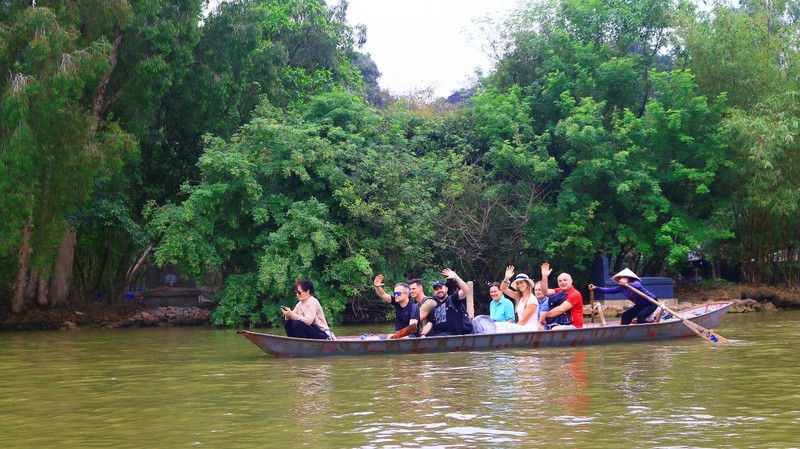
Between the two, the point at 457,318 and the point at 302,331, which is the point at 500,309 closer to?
the point at 457,318

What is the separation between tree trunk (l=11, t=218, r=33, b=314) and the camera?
2275cm

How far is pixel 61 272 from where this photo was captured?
26.1 metres

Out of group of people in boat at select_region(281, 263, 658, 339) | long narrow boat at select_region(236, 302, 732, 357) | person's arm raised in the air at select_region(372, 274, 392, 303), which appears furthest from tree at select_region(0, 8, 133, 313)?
person's arm raised in the air at select_region(372, 274, 392, 303)

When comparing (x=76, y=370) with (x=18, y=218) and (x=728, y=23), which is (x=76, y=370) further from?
(x=728, y=23)

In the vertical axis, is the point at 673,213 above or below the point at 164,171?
below

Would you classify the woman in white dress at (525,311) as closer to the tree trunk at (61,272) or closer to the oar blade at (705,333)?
the oar blade at (705,333)

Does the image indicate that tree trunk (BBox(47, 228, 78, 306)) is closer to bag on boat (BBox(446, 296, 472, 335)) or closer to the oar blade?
bag on boat (BBox(446, 296, 472, 335))

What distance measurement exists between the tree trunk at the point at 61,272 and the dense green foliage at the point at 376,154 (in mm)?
140

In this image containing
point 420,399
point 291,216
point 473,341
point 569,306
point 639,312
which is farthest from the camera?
point 291,216

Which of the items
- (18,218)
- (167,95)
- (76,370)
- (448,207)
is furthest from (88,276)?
(76,370)

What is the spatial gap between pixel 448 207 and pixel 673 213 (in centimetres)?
708

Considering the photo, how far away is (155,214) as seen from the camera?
906 inches

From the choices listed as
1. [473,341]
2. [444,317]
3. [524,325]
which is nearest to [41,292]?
[444,317]

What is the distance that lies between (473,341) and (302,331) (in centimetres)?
279
